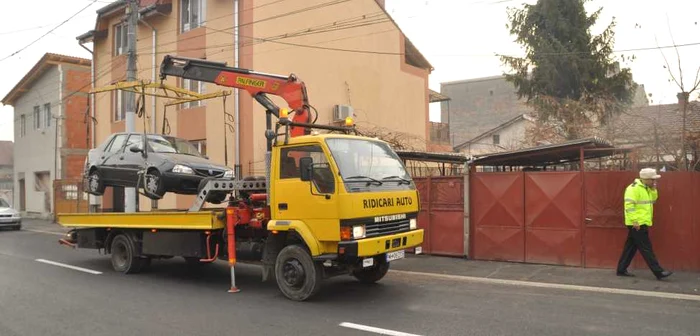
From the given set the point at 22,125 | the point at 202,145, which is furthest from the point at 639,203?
the point at 22,125

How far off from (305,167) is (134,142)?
216 inches

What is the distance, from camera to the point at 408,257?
11.9m

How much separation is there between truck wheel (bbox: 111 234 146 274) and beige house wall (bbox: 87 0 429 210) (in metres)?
6.57

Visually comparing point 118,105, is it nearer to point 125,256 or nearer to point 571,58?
point 125,256

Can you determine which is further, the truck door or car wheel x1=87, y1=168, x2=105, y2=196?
car wheel x1=87, y1=168, x2=105, y2=196

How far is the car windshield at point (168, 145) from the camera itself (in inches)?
420

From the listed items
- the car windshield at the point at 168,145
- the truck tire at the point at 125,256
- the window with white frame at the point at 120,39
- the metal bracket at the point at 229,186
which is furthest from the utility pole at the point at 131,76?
the window with white frame at the point at 120,39

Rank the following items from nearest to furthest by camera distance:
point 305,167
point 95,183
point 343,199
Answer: point 343,199, point 305,167, point 95,183

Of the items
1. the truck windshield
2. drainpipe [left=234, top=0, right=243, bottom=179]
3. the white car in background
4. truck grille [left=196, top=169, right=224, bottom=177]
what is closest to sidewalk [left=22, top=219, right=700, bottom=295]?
the truck windshield

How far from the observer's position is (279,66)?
17781 millimetres

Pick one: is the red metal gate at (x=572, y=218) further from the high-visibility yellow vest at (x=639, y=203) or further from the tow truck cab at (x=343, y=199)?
the tow truck cab at (x=343, y=199)

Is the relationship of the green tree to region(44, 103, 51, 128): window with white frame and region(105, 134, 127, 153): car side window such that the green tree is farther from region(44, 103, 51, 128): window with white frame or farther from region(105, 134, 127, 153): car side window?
region(44, 103, 51, 128): window with white frame

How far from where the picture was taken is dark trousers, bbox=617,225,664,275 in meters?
8.53

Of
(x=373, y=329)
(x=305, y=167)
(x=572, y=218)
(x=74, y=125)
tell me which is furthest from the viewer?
(x=74, y=125)
